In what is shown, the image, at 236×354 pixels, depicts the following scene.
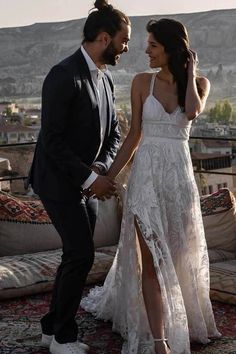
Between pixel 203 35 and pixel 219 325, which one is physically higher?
pixel 203 35

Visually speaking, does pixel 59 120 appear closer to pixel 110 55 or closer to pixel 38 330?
pixel 110 55

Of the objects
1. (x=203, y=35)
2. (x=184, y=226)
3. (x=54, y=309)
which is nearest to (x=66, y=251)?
(x=54, y=309)

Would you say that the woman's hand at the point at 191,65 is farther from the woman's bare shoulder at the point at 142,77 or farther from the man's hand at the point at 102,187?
the man's hand at the point at 102,187

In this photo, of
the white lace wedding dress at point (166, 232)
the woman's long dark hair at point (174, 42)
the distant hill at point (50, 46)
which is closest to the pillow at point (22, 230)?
the white lace wedding dress at point (166, 232)

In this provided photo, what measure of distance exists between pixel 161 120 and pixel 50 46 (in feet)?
48.3

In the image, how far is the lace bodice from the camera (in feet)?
9.69

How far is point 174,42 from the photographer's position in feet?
9.49

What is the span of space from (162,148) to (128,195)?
248mm

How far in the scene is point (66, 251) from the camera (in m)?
2.87

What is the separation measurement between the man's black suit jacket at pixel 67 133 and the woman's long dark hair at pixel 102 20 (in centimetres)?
10

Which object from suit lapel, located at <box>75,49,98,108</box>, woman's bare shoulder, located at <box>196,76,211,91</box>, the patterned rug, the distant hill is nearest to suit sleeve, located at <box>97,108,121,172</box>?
suit lapel, located at <box>75,49,98,108</box>

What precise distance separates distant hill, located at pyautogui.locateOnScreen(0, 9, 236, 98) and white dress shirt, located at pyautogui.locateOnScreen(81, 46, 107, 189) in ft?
37.7

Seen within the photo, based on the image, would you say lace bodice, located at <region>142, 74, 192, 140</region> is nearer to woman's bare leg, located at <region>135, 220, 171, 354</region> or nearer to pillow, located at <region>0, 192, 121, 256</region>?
woman's bare leg, located at <region>135, 220, 171, 354</region>

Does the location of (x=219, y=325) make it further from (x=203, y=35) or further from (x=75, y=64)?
(x=203, y=35)
